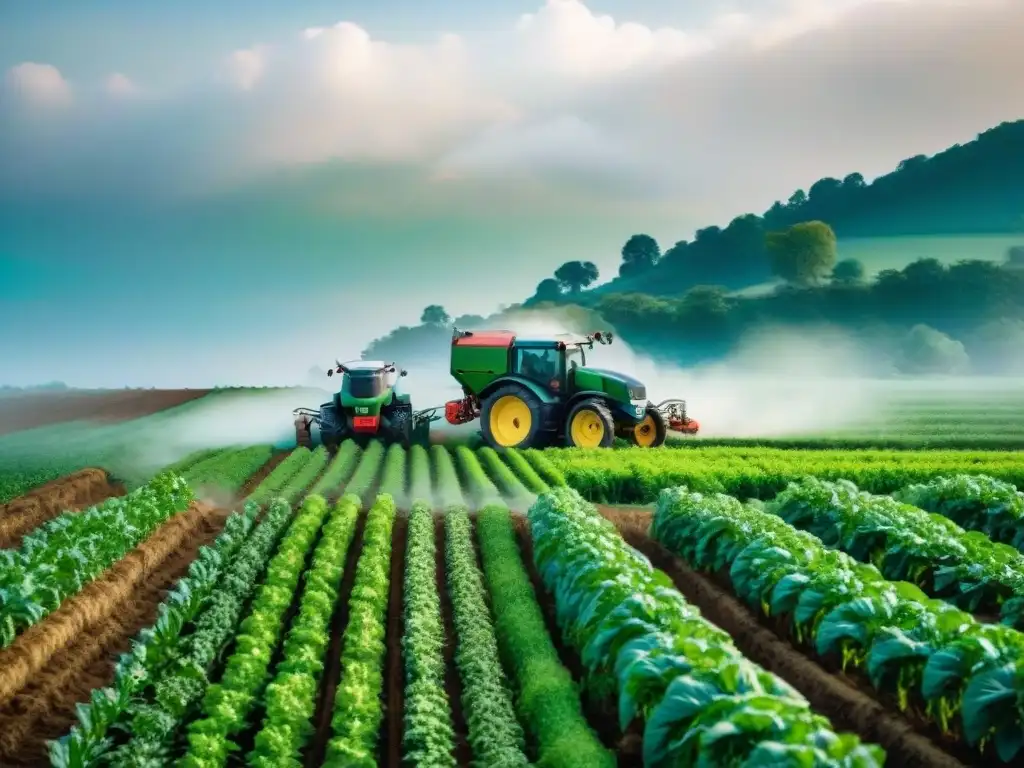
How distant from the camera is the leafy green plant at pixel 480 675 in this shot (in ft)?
24.8

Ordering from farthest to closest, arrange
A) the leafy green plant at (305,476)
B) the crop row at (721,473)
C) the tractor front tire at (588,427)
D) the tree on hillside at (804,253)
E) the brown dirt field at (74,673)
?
the tree on hillside at (804,253) → the tractor front tire at (588,427) → the crop row at (721,473) → the leafy green plant at (305,476) → the brown dirt field at (74,673)

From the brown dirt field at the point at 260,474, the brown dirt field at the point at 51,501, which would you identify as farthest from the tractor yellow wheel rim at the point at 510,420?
the brown dirt field at the point at 51,501

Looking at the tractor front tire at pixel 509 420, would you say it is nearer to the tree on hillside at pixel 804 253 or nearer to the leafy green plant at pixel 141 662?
the leafy green plant at pixel 141 662

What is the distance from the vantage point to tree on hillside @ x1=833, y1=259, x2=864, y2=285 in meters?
68.6

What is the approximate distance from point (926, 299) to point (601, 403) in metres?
48.7

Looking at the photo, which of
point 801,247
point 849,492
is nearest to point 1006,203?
point 801,247

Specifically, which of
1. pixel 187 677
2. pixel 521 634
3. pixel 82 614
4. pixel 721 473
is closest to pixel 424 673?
pixel 521 634

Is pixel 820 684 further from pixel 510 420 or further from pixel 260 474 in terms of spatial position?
pixel 260 474

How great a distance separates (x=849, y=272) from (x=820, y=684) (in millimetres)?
67133

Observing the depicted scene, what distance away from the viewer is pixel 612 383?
77.1 ft

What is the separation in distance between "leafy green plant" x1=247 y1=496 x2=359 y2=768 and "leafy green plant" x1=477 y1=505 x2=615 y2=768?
1.80 m

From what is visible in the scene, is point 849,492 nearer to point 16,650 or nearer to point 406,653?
point 406,653

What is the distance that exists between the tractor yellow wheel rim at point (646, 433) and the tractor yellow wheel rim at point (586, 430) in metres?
1.32

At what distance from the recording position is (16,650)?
32.8 ft
